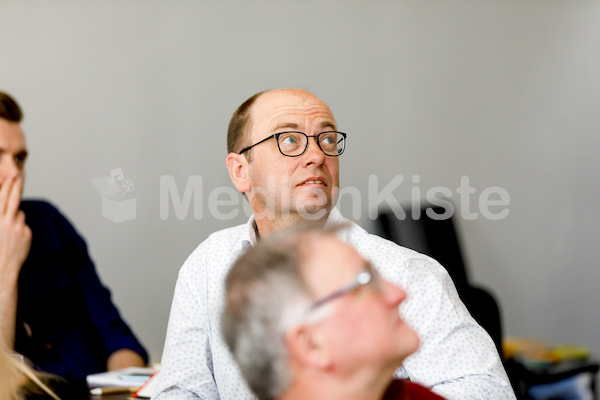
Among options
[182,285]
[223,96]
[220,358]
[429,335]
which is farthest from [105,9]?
[429,335]

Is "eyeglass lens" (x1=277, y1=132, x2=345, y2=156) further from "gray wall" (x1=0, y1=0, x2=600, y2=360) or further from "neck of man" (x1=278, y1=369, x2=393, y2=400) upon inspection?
"gray wall" (x1=0, y1=0, x2=600, y2=360)

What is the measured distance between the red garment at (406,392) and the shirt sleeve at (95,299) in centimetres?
142

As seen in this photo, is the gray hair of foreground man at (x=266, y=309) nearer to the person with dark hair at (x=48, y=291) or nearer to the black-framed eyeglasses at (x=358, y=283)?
the black-framed eyeglasses at (x=358, y=283)

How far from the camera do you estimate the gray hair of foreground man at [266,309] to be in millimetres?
835

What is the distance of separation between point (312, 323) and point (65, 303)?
5.52 ft

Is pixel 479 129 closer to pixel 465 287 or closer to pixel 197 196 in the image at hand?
pixel 465 287

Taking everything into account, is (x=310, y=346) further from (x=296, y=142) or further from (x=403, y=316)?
(x=296, y=142)

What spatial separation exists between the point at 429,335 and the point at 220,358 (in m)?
0.47

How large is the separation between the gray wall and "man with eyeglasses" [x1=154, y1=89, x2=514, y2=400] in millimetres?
1216

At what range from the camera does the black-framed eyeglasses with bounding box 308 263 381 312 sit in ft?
2.73

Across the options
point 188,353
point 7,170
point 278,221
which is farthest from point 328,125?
point 7,170

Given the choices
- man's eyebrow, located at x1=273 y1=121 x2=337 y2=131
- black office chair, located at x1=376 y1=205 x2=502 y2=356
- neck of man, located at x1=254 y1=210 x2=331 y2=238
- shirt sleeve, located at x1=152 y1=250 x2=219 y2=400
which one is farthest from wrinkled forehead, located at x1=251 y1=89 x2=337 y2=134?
black office chair, located at x1=376 y1=205 x2=502 y2=356

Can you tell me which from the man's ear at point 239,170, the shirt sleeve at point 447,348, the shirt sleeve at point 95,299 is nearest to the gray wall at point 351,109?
the shirt sleeve at point 95,299

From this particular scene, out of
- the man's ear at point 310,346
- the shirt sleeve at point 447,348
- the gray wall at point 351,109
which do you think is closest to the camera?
the man's ear at point 310,346
